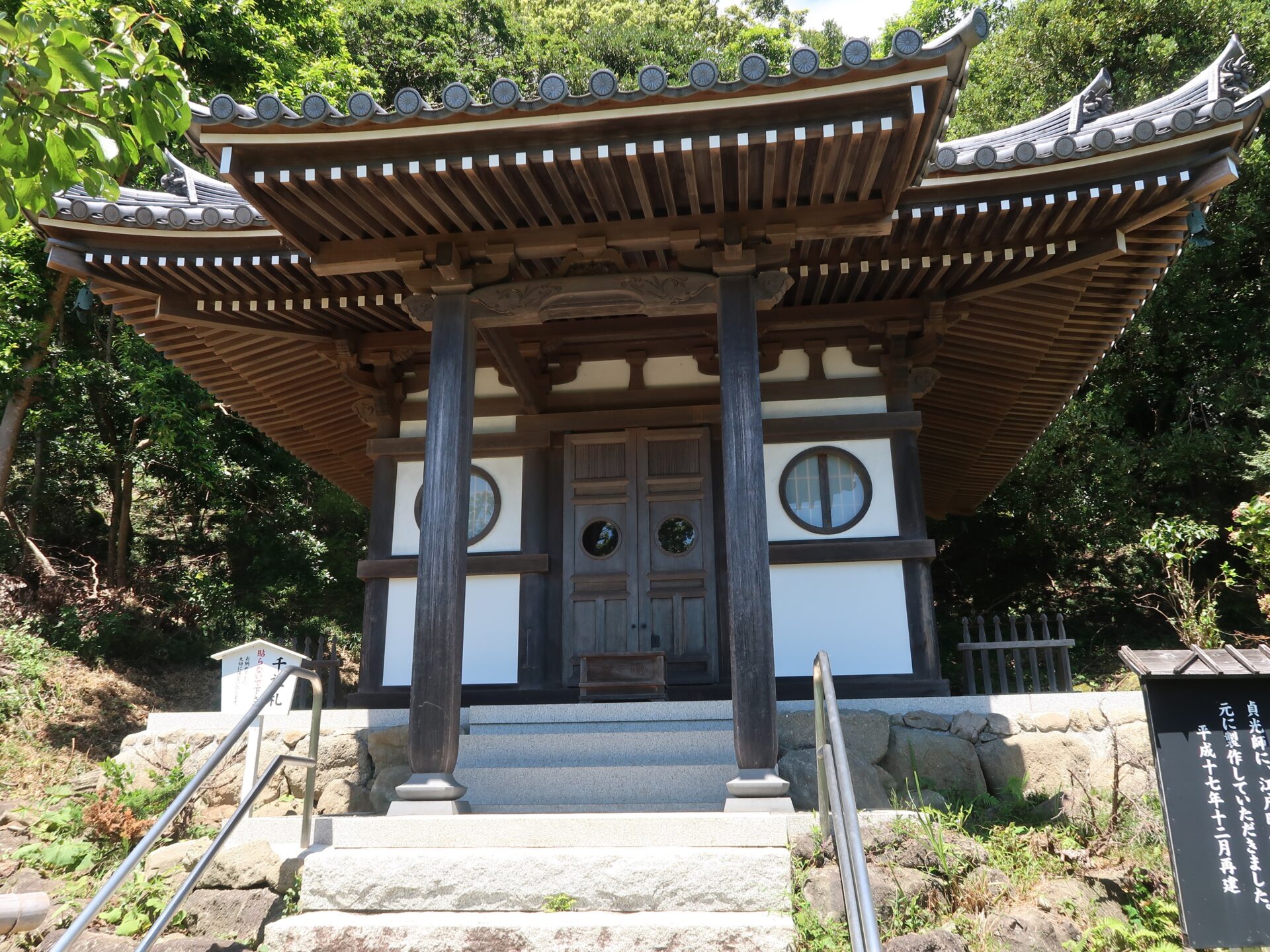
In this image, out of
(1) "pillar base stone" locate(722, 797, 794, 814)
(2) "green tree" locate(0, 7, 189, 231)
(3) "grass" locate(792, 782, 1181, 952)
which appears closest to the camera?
(2) "green tree" locate(0, 7, 189, 231)

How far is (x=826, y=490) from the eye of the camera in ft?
25.0

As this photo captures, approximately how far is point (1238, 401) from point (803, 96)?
12.5 m

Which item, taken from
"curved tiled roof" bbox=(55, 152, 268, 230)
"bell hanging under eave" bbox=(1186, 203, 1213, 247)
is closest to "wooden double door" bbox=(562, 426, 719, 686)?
"curved tiled roof" bbox=(55, 152, 268, 230)

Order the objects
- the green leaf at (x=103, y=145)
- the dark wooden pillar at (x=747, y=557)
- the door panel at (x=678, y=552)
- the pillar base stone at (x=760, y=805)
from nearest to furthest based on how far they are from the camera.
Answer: the green leaf at (x=103, y=145), the pillar base stone at (x=760, y=805), the dark wooden pillar at (x=747, y=557), the door panel at (x=678, y=552)

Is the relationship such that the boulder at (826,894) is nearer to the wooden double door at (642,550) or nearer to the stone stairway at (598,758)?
the stone stairway at (598,758)

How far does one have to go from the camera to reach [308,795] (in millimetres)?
5121

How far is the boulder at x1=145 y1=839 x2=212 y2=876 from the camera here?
500cm

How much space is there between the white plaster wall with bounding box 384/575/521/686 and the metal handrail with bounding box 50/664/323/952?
7.31ft

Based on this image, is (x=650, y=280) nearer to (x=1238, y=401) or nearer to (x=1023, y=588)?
(x=1238, y=401)

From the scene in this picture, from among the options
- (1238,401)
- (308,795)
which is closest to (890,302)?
(308,795)

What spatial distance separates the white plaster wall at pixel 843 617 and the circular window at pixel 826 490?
0.37m

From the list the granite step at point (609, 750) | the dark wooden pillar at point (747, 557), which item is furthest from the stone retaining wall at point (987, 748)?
the dark wooden pillar at point (747, 557)

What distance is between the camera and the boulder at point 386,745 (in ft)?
21.2

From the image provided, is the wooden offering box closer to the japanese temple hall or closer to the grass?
the japanese temple hall
